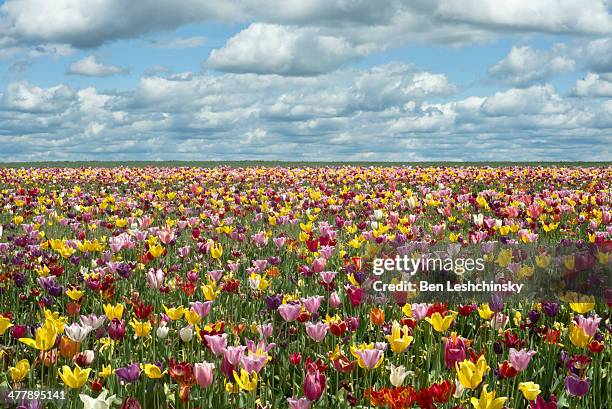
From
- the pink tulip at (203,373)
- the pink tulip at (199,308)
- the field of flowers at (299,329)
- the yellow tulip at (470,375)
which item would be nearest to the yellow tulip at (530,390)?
the field of flowers at (299,329)

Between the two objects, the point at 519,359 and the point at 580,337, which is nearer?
the point at 519,359

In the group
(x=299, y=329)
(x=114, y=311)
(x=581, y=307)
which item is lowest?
(x=299, y=329)

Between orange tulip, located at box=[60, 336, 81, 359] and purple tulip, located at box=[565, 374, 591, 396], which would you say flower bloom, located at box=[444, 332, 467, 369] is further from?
orange tulip, located at box=[60, 336, 81, 359]

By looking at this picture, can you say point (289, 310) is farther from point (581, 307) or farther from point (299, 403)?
point (581, 307)

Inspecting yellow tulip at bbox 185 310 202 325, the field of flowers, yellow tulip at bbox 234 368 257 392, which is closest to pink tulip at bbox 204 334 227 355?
the field of flowers

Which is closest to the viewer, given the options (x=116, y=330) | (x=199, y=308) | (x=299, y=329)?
(x=116, y=330)

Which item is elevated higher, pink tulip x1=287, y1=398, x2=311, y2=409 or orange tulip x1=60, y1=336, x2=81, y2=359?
orange tulip x1=60, y1=336, x2=81, y2=359

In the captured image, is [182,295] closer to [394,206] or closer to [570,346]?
[570,346]

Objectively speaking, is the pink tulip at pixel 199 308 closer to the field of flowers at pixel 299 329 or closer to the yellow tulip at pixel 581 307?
the field of flowers at pixel 299 329

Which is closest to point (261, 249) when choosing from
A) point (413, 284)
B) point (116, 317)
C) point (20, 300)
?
point (20, 300)
